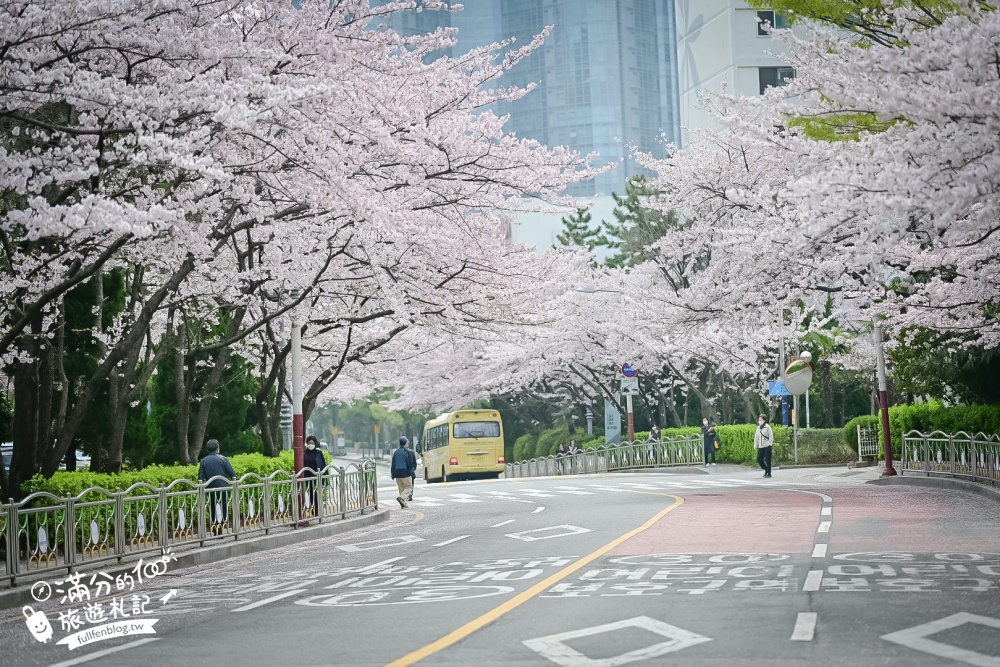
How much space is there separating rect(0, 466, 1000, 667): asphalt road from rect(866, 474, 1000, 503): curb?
2.62 meters

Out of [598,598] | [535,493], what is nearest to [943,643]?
[598,598]

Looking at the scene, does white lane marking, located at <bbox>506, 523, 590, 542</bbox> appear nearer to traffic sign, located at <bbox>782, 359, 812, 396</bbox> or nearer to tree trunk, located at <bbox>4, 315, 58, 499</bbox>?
tree trunk, located at <bbox>4, 315, 58, 499</bbox>

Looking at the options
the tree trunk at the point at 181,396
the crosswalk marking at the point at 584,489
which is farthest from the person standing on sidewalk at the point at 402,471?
the tree trunk at the point at 181,396

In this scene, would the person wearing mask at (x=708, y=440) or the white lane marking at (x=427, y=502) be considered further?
the person wearing mask at (x=708, y=440)

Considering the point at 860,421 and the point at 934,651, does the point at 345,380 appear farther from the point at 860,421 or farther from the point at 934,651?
the point at 934,651

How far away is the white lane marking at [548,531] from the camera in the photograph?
683 inches

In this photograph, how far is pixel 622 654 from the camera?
770 centimetres

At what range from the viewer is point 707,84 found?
67.9 meters

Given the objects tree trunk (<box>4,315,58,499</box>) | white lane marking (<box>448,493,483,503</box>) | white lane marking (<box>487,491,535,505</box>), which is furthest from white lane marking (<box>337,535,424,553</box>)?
white lane marking (<box>448,493,483,503</box>)

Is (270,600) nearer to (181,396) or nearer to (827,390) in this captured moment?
(181,396)

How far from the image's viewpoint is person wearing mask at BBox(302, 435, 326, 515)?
73.9ft

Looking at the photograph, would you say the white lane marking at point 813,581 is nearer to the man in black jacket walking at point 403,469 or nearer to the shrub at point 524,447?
the man in black jacket walking at point 403,469

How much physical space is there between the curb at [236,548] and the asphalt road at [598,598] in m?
0.37

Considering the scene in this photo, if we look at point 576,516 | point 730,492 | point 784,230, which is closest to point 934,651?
point 576,516
